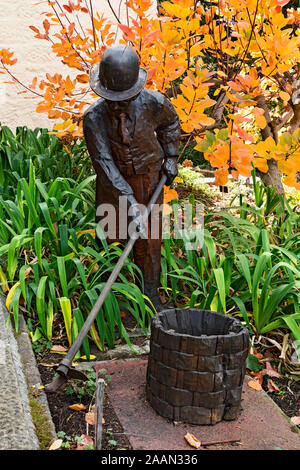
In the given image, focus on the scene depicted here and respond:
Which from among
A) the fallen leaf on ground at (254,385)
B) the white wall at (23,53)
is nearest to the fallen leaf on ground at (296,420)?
the fallen leaf on ground at (254,385)

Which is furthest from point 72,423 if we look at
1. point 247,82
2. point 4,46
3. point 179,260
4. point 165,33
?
point 4,46

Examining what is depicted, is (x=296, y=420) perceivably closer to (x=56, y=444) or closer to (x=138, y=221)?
(x=56, y=444)

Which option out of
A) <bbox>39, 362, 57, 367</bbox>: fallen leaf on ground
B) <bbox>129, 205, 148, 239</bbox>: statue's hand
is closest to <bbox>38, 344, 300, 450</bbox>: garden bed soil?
<bbox>39, 362, 57, 367</bbox>: fallen leaf on ground

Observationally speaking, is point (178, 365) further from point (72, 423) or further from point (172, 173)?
point (172, 173)

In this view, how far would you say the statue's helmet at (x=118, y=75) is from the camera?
102 inches

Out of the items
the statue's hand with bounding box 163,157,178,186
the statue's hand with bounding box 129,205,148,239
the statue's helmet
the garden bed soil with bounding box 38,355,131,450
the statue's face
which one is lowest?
the garden bed soil with bounding box 38,355,131,450

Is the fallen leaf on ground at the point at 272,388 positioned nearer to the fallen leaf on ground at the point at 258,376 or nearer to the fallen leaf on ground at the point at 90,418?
the fallen leaf on ground at the point at 258,376

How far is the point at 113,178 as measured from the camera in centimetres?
291

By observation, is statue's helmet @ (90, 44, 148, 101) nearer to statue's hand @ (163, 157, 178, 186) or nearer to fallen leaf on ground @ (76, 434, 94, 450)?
statue's hand @ (163, 157, 178, 186)

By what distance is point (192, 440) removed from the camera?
205 centimetres

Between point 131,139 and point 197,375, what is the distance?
1478 millimetres

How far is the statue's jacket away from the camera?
290cm

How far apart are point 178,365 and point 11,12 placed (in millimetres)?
5425

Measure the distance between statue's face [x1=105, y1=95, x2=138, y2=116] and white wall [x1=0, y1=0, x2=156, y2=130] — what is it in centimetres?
375
